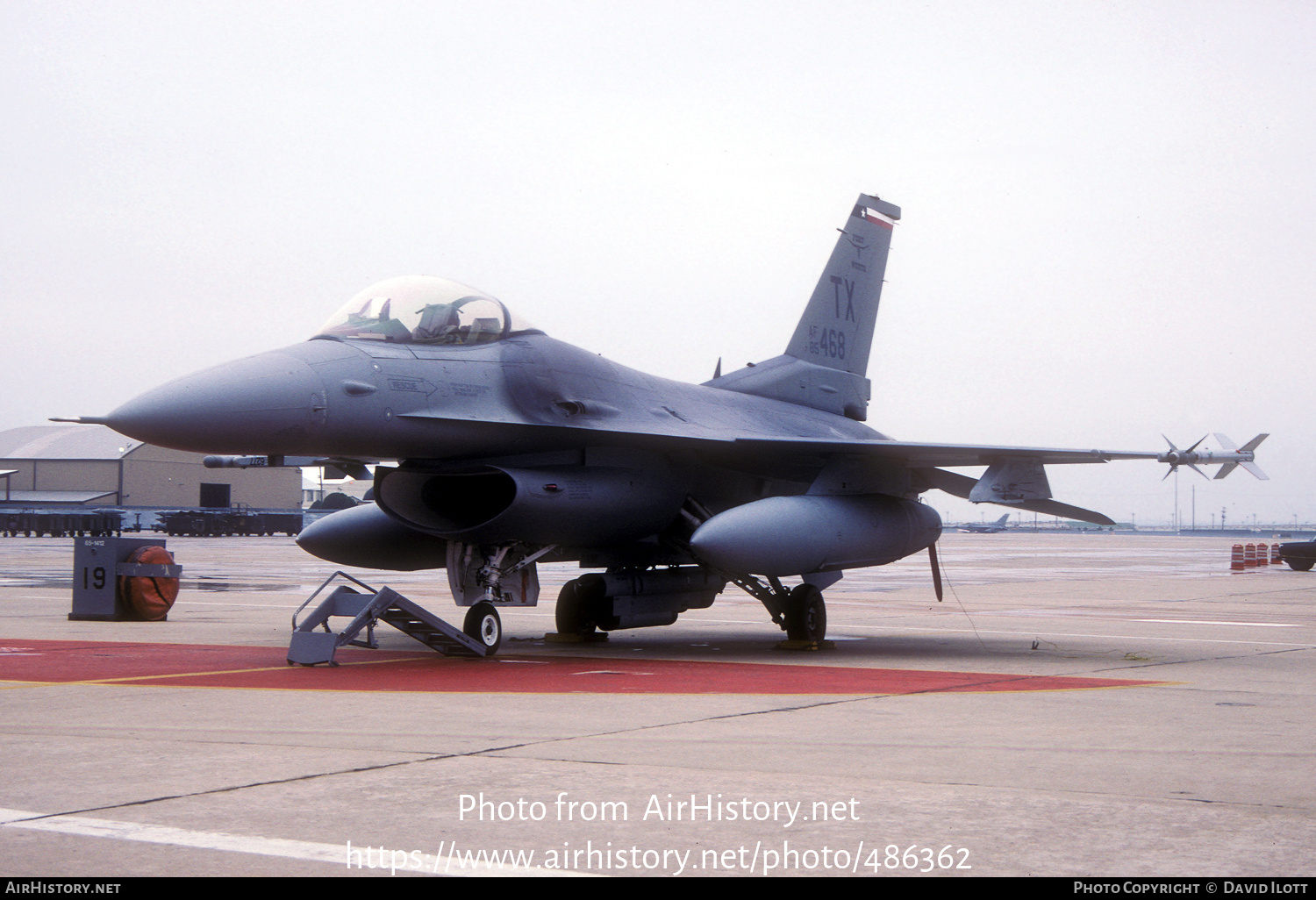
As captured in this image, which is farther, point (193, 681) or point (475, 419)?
point (475, 419)

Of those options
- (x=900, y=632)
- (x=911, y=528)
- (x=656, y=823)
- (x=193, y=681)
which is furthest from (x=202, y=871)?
(x=900, y=632)

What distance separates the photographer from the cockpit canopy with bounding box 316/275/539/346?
1094cm

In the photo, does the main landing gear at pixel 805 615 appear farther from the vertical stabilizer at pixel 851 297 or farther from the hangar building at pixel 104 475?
the hangar building at pixel 104 475

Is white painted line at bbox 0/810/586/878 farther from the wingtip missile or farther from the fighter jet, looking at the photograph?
the fighter jet

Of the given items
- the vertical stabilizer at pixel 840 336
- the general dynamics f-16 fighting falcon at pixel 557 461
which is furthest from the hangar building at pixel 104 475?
the general dynamics f-16 fighting falcon at pixel 557 461

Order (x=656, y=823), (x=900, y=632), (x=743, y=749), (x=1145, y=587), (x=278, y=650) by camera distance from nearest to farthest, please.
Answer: (x=656, y=823), (x=743, y=749), (x=278, y=650), (x=900, y=632), (x=1145, y=587)

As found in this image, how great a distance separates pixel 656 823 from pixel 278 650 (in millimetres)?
8180

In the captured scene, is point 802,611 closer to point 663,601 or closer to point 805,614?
point 805,614

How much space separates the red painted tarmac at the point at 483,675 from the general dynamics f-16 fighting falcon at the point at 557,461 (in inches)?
39.7

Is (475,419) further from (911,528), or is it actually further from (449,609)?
(449,609)

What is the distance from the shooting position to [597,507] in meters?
12.1

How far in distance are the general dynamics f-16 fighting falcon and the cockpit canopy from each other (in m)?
0.02

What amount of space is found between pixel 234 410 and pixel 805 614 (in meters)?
6.22

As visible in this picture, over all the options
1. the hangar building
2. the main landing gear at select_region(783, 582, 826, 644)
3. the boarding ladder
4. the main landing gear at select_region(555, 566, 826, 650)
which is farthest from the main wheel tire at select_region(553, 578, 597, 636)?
the hangar building
